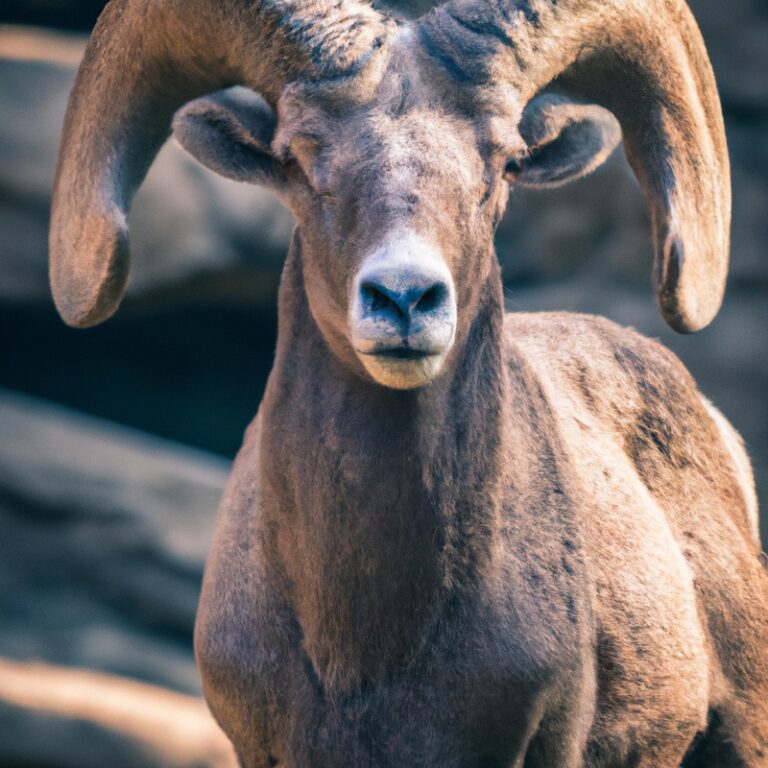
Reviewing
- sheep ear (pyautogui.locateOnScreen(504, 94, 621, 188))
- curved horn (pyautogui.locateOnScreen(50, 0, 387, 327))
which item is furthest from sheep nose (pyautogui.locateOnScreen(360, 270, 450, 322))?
sheep ear (pyautogui.locateOnScreen(504, 94, 621, 188))

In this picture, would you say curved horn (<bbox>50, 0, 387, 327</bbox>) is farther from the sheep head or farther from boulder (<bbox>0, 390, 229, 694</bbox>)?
boulder (<bbox>0, 390, 229, 694</bbox>)

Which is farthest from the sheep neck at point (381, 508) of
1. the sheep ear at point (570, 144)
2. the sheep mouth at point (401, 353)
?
the sheep ear at point (570, 144)

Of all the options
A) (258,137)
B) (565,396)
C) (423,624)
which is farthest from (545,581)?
(258,137)

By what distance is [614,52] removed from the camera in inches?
170

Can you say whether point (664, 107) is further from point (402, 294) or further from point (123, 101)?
point (123, 101)

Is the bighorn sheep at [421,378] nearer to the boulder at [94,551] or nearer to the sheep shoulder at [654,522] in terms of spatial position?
the sheep shoulder at [654,522]

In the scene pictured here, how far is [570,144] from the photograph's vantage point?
4418 millimetres

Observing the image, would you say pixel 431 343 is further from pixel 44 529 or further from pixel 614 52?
pixel 44 529

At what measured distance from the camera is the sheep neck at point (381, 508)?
12.8 ft

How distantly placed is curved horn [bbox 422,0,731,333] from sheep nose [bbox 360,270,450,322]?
0.89 meters

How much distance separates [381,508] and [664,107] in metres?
1.65

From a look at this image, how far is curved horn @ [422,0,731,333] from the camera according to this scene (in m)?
4.12

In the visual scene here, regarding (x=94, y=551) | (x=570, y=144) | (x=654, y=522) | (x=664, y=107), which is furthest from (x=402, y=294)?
(x=94, y=551)

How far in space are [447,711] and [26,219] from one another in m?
6.84
